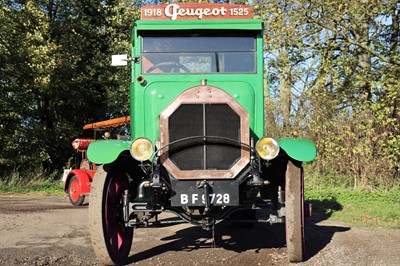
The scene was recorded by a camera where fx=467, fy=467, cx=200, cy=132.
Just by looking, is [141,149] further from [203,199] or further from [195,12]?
[195,12]

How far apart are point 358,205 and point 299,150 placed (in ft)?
20.2

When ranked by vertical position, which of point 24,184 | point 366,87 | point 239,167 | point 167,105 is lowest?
point 24,184

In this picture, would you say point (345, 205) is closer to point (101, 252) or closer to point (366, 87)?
point (366, 87)

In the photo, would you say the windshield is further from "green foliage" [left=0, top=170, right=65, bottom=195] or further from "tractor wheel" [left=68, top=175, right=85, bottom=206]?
"green foliage" [left=0, top=170, right=65, bottom=195]

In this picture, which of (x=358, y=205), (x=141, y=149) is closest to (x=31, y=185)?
(x=358, y=205)

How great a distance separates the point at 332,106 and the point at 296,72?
162 cm

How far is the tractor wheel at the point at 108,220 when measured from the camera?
5.43m

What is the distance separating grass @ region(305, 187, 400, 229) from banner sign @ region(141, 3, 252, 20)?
457 centimetres

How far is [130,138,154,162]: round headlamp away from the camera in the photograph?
5.24 meters

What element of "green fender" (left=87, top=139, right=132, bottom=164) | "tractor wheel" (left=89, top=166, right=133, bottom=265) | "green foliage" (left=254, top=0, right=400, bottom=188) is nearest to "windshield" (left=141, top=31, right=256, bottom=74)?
"green fender" (left=87, top=139, right=132, bottom=164)

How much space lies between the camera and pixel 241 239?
729 cm

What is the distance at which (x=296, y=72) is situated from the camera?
13.1 m

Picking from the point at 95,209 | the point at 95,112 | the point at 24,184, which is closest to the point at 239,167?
the point at 95,209

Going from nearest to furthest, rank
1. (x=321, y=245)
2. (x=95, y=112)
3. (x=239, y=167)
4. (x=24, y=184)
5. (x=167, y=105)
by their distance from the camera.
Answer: (x=239, y=167) → (x=167, y=105) → (x=321, y=245) → (x=24, y=184) → (x=95, y=112)
